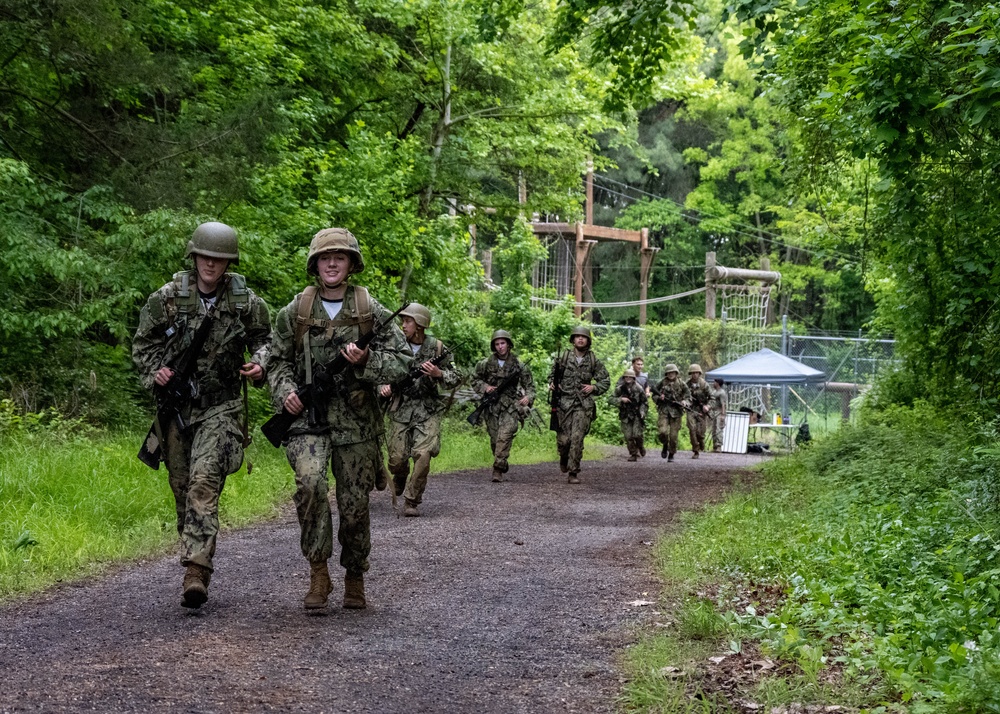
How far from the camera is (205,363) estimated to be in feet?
22.2

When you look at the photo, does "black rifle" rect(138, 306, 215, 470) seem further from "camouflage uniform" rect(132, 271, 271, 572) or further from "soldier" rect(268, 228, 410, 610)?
"soldier" rect(268, 228, 410, 610)

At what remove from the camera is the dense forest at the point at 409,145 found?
415 inches

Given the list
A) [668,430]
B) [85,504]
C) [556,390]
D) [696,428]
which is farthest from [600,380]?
[696,428]

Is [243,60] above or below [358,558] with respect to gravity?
above

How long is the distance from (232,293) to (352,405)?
3.23 feet

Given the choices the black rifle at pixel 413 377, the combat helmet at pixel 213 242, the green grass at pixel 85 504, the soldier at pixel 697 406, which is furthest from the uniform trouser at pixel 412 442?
the soldier at pixel 697 406

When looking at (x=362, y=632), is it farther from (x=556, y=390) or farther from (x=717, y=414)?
(x=717, y=414)

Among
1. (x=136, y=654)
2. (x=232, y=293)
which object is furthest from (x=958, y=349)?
(x=136, y=654)

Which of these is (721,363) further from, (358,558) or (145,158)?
(358,558)

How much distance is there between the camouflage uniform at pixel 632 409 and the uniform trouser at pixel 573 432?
15.1 ft

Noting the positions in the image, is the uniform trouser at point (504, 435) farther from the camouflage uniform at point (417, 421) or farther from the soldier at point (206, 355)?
the soldier at point (206, 355)

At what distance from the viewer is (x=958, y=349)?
14500 mm

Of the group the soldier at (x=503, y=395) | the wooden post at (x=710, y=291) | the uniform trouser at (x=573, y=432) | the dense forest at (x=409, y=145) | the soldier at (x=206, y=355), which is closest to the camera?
the soldier at (x=206, y=355)

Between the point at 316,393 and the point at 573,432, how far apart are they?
378 inches
